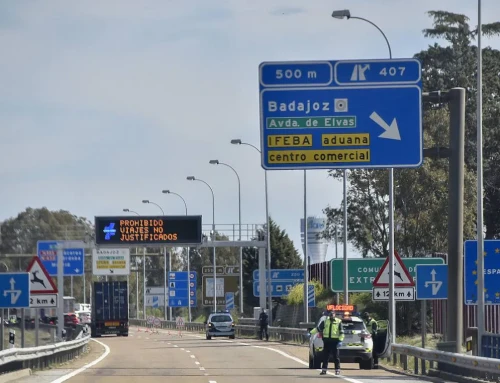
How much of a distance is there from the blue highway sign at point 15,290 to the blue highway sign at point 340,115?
600 centimetres

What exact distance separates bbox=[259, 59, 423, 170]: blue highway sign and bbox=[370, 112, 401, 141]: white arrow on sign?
2cm

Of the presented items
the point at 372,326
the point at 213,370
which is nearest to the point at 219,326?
the point at 372,326

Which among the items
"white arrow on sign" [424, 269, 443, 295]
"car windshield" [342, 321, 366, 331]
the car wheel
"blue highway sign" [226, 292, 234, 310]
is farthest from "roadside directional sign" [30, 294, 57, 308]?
"blue highway sign" [226, 292, 234, 310]

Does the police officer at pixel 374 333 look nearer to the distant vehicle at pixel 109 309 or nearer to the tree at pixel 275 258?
the distant vehicle at pixel 109 309

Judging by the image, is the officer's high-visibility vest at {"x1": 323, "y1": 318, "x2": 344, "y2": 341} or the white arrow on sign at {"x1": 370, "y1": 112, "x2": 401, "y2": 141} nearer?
the white arrow on sign at {"x1": 370, "y1": 112, "x2": 401, "y2": 141}

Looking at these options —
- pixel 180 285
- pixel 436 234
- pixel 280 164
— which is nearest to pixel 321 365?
pixel 280 164

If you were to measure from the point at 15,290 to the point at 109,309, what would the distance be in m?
45.7

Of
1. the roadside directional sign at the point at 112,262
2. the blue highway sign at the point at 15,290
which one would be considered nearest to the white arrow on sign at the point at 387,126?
the blue highway sign at the point at 15,290

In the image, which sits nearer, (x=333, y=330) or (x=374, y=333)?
(x=333, y=330)

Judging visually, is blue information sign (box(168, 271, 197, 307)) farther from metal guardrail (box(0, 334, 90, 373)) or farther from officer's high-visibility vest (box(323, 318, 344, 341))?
officer's high-visibility vest (box(323, 318, 344, 341))

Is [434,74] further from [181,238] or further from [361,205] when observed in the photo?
[181,238]

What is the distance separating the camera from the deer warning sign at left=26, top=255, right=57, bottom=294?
105 ft

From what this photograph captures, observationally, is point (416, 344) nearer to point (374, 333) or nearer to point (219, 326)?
point (374, 333)

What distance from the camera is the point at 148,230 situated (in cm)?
5525
